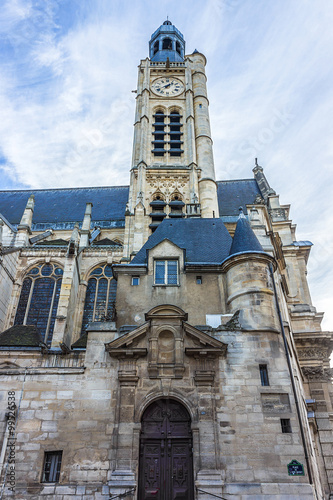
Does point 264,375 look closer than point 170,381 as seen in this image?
No

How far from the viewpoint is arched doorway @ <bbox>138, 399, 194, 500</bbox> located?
10.7m

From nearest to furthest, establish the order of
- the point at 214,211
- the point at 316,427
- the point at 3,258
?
the point at 316,427 → the point at 3,258 → the point at 214,211

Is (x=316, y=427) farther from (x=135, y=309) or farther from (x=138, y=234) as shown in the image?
(x=138, y=234)

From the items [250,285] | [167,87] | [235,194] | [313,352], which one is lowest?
[250,285]

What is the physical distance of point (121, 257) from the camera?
79.6ft

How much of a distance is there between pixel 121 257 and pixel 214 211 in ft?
25.4

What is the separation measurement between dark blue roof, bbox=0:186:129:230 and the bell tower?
3960mm

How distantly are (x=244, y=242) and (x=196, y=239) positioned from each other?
2.98 m

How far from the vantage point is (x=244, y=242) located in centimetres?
1506

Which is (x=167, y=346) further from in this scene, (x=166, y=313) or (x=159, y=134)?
(x=159, y=134)

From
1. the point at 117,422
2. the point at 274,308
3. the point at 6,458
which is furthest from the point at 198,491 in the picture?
the point at 274,308

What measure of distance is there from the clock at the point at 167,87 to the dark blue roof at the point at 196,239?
2094 centimetres

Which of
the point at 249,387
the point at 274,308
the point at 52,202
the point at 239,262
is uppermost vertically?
the point at 52,202

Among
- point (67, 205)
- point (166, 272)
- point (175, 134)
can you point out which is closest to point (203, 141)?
point (175, 134)
